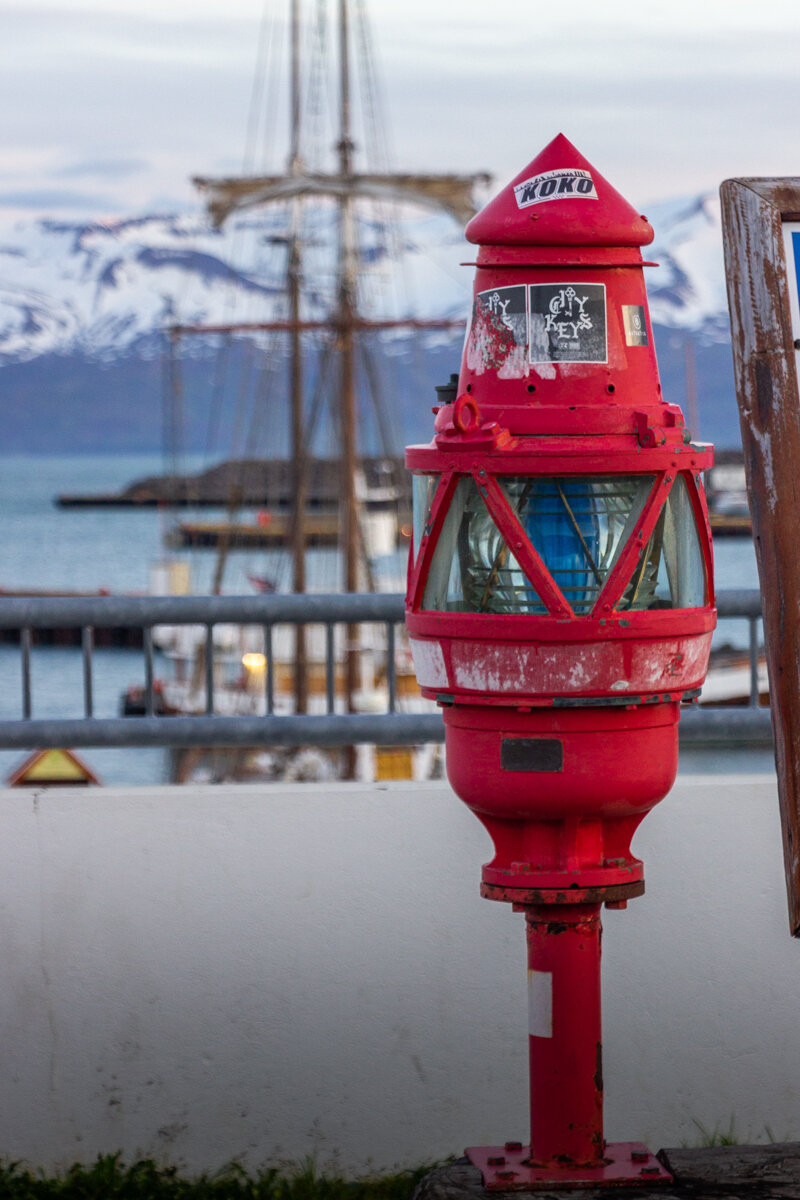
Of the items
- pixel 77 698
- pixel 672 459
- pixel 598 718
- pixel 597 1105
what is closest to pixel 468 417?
pixel 672 459

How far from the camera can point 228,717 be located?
12.7 feet

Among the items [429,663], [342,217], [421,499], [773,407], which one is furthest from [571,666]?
[342,217]

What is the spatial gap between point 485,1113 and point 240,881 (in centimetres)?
84

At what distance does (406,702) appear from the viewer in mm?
33531

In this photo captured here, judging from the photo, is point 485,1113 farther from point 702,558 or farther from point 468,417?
point 468,417

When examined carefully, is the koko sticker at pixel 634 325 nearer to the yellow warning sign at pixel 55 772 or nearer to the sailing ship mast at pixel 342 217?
the yellow warning sign at pixel 55 772

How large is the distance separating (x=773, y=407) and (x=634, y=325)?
41 cm

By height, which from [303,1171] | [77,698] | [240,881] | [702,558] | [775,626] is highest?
[77,698]

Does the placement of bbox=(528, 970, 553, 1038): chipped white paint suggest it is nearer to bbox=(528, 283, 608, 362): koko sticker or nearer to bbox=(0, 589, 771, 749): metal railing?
bbox=(0, 589, 771, 749): metal railing

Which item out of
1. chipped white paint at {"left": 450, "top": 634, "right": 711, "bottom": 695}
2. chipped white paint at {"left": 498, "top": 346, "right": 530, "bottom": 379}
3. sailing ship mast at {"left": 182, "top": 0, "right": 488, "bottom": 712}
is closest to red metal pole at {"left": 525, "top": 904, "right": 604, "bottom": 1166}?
chipped white paint at {"left": 450, "top": 634, "right": 711, "bottom": 695}

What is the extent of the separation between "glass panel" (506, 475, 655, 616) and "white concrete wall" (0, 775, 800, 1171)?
42.1 inches

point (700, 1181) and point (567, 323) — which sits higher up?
point (567, 323)

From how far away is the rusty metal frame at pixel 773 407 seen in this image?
2494mm

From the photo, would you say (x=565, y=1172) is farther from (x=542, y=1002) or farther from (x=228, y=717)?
Result: (x=228, y=717)
